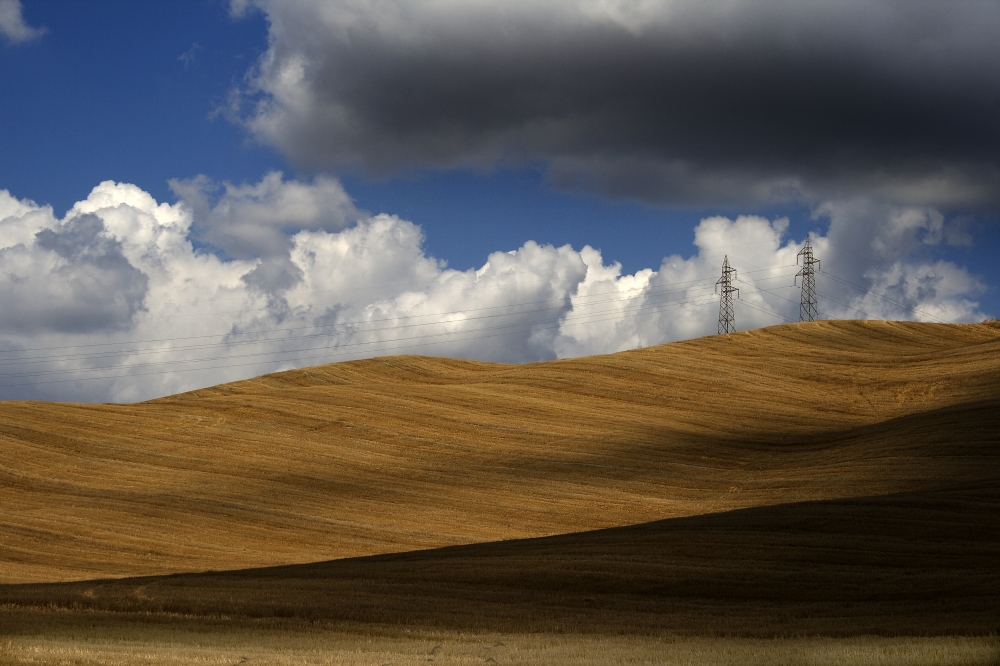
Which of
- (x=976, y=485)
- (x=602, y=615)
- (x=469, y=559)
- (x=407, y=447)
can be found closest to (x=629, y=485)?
(x=407, y=447)

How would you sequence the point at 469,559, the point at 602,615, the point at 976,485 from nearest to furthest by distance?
the point at 602,615, the point at 469,559, the point at 976,485

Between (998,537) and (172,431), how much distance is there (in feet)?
98.0

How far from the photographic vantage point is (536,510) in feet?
106

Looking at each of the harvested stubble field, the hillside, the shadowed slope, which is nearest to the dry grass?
the harvested stubble field

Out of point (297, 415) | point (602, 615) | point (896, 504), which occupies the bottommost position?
point (602, 615)

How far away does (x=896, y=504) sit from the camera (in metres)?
25.3

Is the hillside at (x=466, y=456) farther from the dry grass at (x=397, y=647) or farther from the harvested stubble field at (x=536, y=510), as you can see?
the dry grass at (x=397, y=647)

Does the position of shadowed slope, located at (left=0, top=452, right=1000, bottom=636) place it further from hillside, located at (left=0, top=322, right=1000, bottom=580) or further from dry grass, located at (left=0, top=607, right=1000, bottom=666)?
hillside, located at (left=0, top=322, right=1000, bottom=580)

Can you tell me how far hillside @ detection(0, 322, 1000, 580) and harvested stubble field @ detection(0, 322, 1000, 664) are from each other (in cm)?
14

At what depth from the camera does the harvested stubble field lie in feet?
50.5

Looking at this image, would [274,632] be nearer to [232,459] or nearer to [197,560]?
[197,560]

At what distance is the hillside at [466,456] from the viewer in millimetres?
29047

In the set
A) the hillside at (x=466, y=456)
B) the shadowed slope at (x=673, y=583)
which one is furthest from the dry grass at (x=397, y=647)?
the hillside at (x=466, y=456)

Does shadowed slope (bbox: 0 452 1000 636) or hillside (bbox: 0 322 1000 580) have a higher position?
hillside (bbox: 0 322 1000 580)
